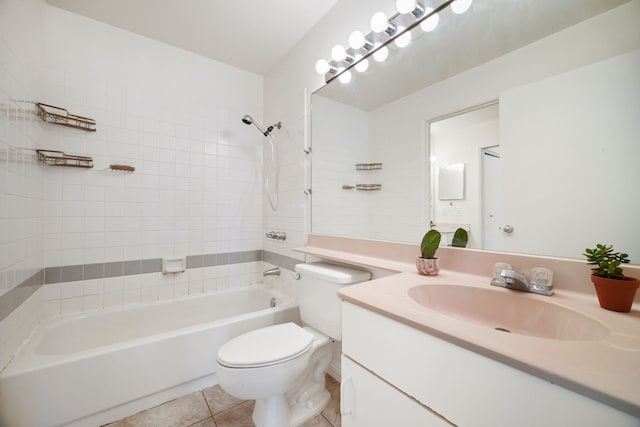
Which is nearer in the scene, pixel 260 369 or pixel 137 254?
pixel 260 369

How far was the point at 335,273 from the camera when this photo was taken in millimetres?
1255

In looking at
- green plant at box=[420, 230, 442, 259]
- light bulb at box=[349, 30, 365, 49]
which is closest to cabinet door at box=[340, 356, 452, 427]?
green plant at box=[420, 230, 442, 259]

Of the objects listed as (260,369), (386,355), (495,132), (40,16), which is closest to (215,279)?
(260,369)

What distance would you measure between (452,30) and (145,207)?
7.15 ft

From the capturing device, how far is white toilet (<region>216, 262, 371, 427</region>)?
1.01 m

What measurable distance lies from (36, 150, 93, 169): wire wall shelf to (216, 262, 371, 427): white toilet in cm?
150

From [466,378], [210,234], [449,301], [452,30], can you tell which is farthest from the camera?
[210,234]

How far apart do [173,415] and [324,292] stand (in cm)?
101

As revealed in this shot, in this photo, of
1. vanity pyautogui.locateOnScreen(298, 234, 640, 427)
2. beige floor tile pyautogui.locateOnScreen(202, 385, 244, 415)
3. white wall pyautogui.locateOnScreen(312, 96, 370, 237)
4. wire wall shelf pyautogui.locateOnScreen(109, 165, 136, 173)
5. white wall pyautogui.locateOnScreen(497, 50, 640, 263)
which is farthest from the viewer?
wire wall shelf pyautogui.locateOnScreen(109, 165, 136, 173)

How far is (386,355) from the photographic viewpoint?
2.04 ft

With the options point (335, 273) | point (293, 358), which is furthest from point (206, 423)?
point (335, 273)

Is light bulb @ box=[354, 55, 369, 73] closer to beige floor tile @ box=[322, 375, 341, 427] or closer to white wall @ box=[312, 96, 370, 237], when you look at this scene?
white wall @ box=[312, 96, 370, 237]

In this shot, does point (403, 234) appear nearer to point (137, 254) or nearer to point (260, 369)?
point (260, 369)

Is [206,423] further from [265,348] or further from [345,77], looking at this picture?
[345,77]
